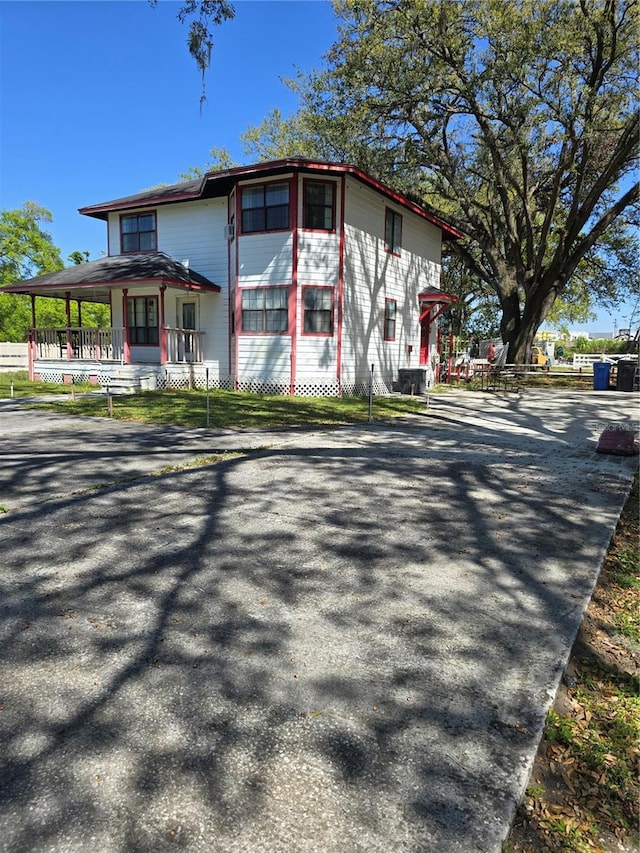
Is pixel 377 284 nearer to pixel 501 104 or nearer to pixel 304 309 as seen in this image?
pixel 304 309

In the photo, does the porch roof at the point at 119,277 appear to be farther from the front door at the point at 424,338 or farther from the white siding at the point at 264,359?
the front door at the point at 424,338

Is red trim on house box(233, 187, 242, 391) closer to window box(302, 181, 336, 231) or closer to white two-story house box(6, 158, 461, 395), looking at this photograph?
white two-story house box(6, 158, 461, 395)

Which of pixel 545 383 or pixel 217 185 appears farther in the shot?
pixel 545 383

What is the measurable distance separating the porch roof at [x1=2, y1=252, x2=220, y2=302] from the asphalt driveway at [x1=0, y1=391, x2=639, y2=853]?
11.2m

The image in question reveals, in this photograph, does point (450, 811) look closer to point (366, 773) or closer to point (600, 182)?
point (366, 773)

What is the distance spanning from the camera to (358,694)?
2.38 m

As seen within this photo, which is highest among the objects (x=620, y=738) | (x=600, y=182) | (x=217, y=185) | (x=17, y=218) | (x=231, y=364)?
(x=17, y=218)

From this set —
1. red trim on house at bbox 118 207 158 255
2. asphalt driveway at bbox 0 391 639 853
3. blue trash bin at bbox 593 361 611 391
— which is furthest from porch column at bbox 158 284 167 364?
blue trash bin at bbox 593 361 611 391

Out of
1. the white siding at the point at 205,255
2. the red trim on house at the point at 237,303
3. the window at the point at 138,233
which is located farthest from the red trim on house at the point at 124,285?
the window at the point at 138,233

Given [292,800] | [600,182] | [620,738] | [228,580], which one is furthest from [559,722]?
[600,182]

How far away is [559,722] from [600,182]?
22340 mm

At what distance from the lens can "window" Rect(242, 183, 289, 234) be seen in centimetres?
1576

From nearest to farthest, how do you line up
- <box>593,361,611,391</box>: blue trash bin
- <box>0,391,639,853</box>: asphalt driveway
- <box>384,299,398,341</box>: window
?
<box>0,391,639,853</box>: asphalt driveway
<box>384,299,398,341</box>: window
<box>593,361,611,391</box>: blue trash bin

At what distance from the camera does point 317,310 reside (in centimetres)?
1603
